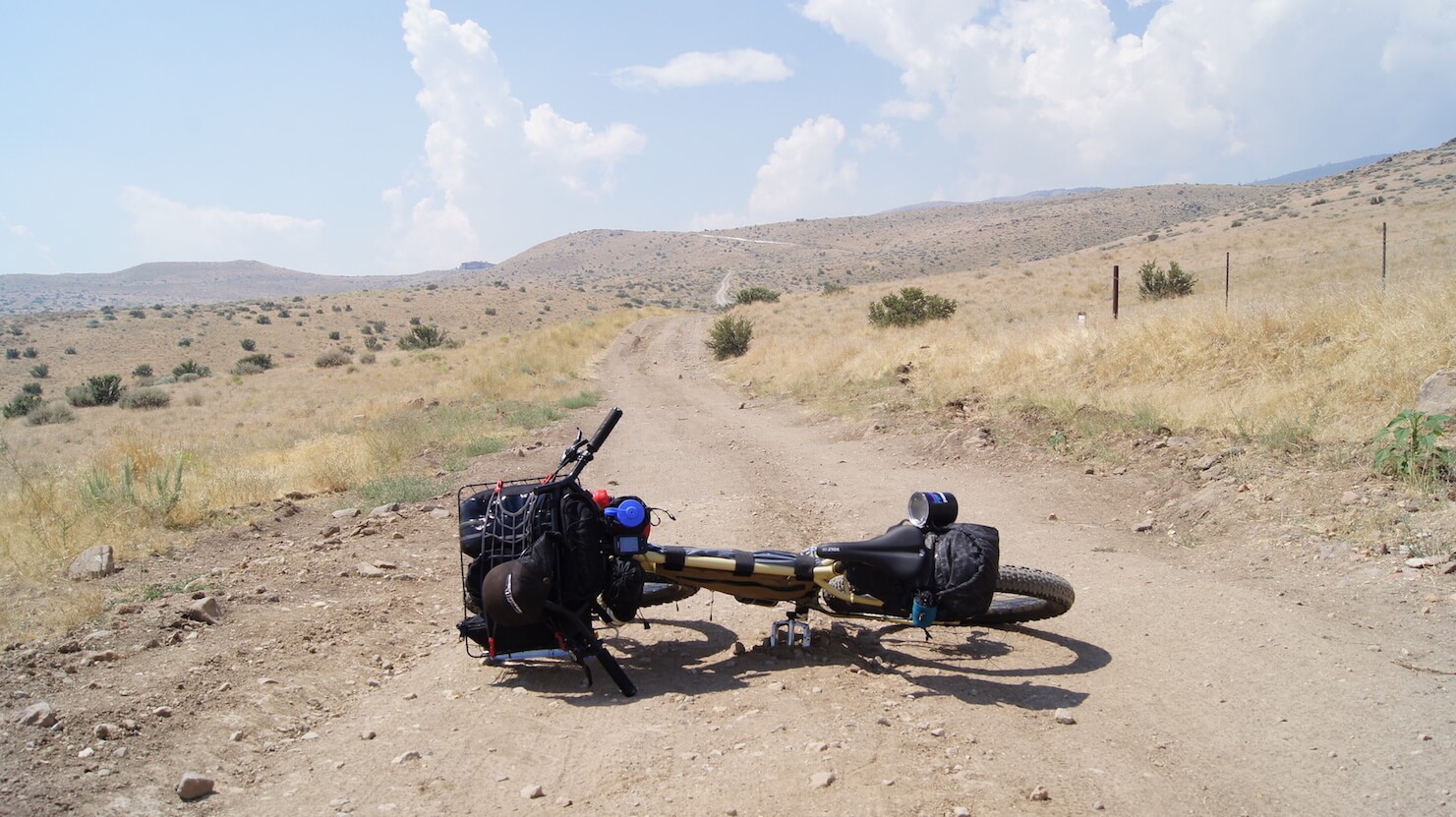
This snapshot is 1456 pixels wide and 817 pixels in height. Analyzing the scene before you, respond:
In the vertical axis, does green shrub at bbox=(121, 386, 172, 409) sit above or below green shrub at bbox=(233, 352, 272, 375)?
below

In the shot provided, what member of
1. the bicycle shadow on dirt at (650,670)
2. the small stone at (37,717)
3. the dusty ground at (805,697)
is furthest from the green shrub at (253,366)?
the bicycle shadow on dirt at (650,670)

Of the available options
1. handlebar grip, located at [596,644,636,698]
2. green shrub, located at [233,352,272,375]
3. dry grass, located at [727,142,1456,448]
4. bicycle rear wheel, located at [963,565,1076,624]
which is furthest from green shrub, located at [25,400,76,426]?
bicycle rear wheel, located at [963,565,1076,624]

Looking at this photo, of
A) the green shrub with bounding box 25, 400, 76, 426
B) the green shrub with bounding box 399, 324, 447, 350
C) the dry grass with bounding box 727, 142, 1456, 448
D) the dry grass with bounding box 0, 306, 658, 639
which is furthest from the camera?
the green shrub with bounding box 399, 324, 447, 350

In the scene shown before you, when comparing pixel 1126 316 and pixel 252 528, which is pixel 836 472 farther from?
pixel 1126 316

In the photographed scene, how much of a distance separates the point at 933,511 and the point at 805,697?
1.12 m

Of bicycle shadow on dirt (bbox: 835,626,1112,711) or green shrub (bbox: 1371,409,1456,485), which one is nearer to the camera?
bicycle shadow on dirt (bbox: 835,626,1112,711)

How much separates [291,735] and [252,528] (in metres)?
4.87

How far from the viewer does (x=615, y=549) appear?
183 inches

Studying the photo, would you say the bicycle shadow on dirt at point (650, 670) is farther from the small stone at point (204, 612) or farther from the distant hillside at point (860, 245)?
the distant hillside at point (860, 245)

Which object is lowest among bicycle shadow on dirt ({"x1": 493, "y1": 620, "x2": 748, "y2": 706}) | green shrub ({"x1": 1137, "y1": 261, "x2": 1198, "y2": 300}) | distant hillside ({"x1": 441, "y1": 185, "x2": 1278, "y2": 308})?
bicycle shadow on dirt ({"x1": 493, "y1": 620, "x2": 748, "y2": 706})

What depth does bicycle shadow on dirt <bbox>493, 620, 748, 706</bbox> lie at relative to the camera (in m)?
4.50

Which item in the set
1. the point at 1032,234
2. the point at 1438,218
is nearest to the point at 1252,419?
the point at 1438,218

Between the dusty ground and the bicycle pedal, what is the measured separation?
84 millimetres

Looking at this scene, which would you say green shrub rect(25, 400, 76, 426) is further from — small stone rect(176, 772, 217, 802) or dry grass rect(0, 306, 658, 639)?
small stone rect(176, 772, 217, 802)
